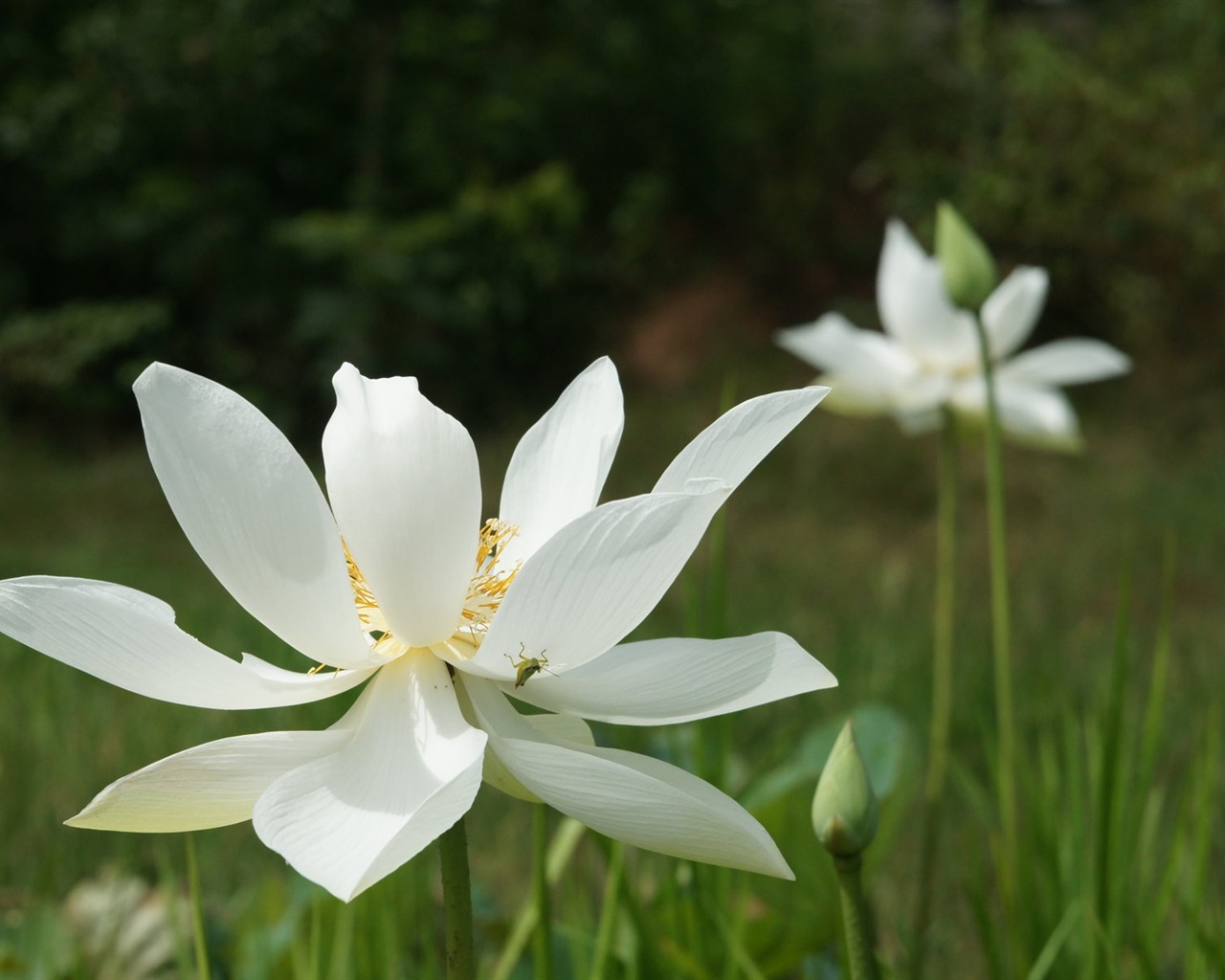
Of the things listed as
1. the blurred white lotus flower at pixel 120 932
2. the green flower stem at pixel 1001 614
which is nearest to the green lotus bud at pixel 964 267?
the green flower stem at pixel 1001 614

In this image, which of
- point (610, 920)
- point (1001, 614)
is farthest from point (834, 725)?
point (610, 920)

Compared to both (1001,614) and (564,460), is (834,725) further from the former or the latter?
(564,460)

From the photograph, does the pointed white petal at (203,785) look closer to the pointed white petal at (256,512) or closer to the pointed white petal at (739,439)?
the pointed white petal at (256,512)

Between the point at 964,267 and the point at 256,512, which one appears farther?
the point at 964,267

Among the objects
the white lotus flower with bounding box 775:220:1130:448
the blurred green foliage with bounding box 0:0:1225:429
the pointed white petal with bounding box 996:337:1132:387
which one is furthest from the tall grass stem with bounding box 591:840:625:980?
the blurred green foliage with bounding box 0:0:1225:429

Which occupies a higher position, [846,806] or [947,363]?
[947,363]

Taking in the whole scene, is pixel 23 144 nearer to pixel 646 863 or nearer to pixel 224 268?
pixel 224 268
